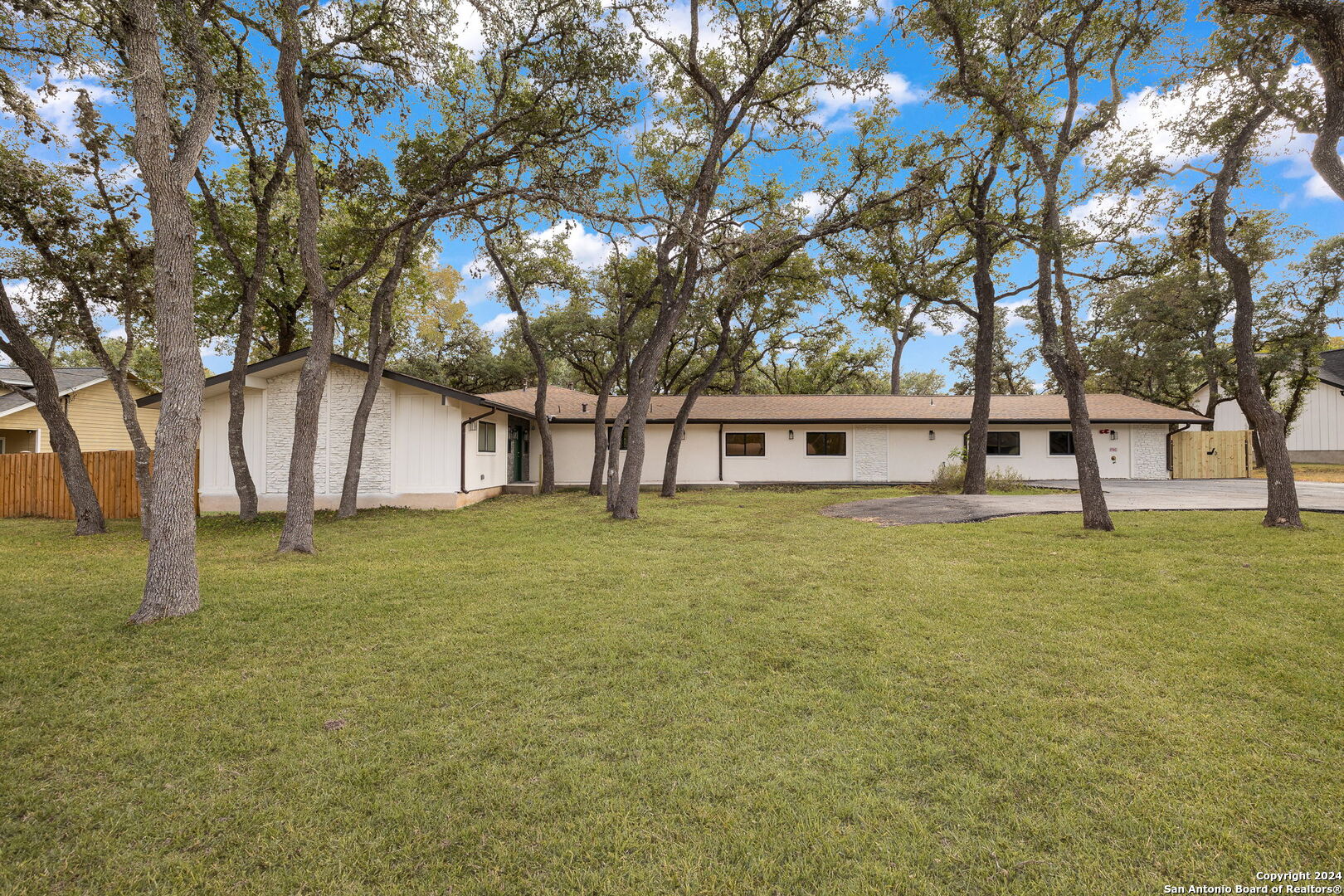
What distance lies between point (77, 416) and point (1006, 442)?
31938mm

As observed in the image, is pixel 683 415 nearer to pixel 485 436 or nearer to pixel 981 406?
pixel 485 436

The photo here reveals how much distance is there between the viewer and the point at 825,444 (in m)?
19.8

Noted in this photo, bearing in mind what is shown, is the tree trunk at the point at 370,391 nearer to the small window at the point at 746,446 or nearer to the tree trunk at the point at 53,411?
the tree trunk at the point at 53,411

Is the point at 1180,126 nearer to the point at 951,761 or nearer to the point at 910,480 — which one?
the point at 951,761

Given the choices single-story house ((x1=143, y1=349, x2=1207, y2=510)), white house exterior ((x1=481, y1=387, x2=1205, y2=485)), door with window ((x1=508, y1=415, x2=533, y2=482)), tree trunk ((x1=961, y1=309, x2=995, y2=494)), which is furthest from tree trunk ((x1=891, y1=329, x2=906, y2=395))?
door with window ((x1=508, y1=415, x2=533, y2=482))

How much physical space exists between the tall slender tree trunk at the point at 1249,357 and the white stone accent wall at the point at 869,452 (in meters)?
11.3

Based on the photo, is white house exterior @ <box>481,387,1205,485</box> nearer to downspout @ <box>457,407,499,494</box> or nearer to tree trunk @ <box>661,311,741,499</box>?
tree trunk @ <box>661,311,741,499</box>

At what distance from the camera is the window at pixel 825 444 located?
1980 cm

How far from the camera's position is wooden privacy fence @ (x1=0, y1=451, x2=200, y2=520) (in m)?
12.2

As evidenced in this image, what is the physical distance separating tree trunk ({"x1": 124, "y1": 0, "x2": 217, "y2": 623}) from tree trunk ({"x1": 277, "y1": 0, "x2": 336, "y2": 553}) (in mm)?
2840

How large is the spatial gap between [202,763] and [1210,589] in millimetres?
7463

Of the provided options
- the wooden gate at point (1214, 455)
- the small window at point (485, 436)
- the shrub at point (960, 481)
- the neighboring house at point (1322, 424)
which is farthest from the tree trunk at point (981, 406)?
the neighboring house at point (1322, 424)

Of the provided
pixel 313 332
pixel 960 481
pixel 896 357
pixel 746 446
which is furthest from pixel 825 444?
pixel 313 332

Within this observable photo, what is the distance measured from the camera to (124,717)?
9.98ft
